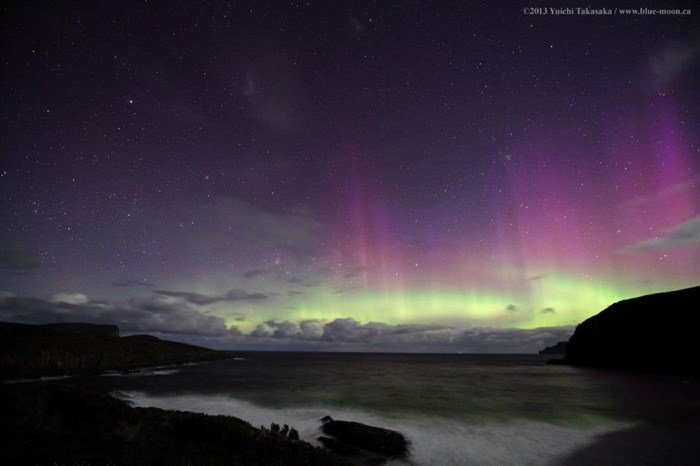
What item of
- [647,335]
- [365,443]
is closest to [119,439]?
[365,443]

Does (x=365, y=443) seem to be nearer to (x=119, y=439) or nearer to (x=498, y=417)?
(x=119, y=439)

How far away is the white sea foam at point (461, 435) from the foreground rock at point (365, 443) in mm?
763

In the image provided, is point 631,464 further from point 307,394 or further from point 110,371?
point 110,371

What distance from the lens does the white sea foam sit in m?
18.3

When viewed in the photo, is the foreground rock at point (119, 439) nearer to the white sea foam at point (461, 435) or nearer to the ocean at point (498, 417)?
the white sea foam at point (461, 435)

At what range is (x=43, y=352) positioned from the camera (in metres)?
59.0

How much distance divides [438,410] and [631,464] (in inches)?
637

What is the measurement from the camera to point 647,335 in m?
88.8

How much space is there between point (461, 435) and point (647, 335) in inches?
3797

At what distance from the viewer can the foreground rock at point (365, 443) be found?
17.5 meters

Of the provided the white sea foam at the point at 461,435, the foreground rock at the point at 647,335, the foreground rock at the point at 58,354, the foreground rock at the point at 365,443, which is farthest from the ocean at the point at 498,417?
the foreground rock at the point at 647,335

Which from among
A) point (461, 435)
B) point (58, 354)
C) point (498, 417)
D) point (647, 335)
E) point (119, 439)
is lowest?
point (498, 417)

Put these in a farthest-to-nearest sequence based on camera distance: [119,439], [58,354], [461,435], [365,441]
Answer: [58,354] < [461,435] < [365,441] < [119,439]

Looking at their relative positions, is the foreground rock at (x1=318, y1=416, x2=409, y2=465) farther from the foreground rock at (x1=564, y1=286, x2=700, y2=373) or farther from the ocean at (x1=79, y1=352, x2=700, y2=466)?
the foreground rock at (x1=564, y1=286, x2=700, y2=373)
